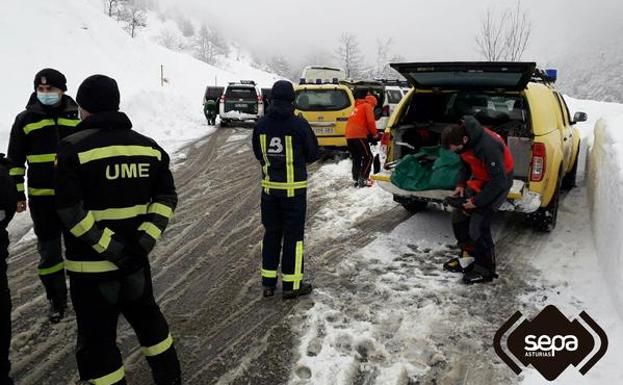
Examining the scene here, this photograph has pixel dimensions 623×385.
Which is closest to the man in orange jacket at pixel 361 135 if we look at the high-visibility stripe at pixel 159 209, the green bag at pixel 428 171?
the green bag at pixel 428 171

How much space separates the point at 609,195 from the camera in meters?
5.07

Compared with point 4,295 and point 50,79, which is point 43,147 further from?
point 4,295

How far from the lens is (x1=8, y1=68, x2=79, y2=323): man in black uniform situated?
3.85 meters

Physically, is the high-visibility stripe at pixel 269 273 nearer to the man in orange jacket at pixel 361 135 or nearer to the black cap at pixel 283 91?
the black cap at pixel 283 91

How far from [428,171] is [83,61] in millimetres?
19127

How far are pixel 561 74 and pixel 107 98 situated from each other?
8900 centimetres

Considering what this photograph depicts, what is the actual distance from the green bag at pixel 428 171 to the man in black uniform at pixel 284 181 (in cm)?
169

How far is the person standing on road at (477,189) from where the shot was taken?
446cm

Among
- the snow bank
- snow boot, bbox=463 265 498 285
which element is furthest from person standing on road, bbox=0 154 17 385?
the snow bank

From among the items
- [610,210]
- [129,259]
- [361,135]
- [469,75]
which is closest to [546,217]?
[610,210]

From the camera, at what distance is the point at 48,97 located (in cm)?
385

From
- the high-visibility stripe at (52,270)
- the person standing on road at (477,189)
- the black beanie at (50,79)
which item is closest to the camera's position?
the black beanie at (50,79)

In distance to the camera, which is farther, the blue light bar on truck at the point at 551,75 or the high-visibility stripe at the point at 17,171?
the blue light bar on truck at the point at 551,75

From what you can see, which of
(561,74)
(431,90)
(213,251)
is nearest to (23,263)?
(213,251)
